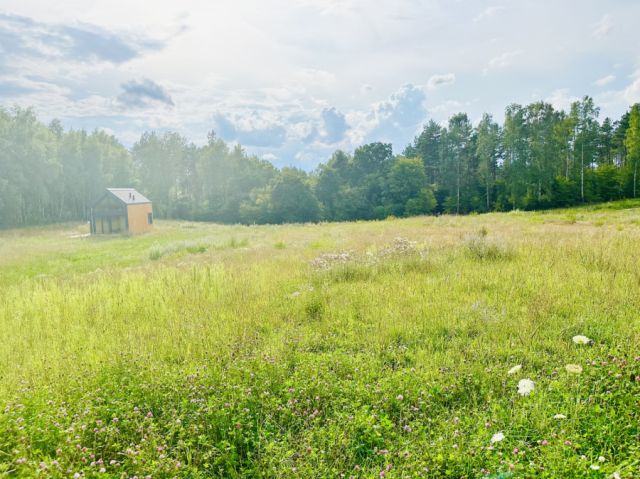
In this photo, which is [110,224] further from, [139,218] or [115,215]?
[139,218]

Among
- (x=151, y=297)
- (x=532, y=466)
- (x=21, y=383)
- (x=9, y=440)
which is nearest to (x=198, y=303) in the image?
(x=151, y=297)

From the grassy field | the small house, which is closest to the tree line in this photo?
the small house

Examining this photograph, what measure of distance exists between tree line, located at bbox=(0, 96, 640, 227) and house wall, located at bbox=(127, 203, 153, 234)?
54.1 feet

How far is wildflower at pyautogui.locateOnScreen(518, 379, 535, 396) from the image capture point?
11.4ft

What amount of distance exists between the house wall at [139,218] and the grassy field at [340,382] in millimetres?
35853

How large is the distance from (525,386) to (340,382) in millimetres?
1803

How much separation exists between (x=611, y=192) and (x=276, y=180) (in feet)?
157

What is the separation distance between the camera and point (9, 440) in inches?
125

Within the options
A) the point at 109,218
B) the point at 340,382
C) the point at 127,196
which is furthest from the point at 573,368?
the point at 127,196

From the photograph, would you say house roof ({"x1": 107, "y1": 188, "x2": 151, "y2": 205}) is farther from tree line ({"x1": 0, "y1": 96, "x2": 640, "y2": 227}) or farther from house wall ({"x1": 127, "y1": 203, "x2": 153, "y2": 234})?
tree line ({"x1": 0, "y1": 96, "x2": 640, "y2": 227})

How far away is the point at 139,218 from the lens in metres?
41.2

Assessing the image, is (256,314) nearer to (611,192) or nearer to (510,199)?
(510,199)

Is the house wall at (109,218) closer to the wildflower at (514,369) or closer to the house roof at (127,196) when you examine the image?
the house roof at (127,196)

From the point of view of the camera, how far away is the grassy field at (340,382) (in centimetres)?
290
